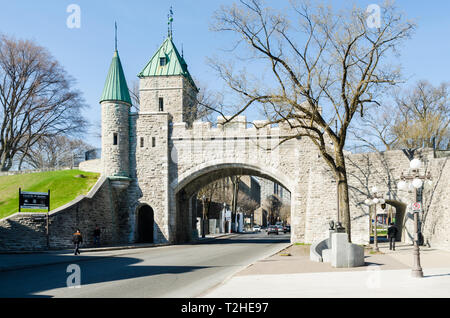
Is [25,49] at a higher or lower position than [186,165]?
higher

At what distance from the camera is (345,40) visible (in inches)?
871

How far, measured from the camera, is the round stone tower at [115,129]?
34562 millimetres

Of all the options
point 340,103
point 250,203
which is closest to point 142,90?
point 340,103

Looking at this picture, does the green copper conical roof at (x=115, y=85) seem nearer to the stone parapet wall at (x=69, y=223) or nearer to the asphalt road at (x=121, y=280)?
the stone parapet wall at (x=69, y=223)

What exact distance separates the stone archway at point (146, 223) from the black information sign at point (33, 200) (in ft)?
37.2

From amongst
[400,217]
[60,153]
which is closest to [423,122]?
[400,217]

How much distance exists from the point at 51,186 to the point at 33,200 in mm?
8433

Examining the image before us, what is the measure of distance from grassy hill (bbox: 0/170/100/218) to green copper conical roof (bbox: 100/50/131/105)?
6335mm

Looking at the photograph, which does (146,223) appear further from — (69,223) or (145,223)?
(69,223)

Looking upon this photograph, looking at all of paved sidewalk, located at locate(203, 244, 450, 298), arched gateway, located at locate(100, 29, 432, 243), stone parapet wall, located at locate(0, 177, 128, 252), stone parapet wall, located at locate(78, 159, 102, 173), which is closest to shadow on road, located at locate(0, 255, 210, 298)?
paved sidewalk, located at locate(203, 244, 450, 298)

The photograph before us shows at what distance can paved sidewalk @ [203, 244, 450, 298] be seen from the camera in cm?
948

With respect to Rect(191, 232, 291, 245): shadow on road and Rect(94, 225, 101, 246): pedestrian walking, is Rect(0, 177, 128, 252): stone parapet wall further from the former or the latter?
Rect(191, 232, 291, 245): shadow on road
